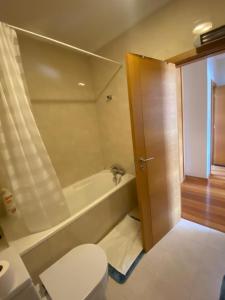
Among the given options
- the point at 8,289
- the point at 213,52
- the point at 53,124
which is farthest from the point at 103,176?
the point at 213,52

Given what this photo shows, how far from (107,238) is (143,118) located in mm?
1396

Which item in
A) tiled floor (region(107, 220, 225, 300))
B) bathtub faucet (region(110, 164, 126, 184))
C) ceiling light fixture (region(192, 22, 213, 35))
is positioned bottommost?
tiled floor (region(107, 220, 225, 300))

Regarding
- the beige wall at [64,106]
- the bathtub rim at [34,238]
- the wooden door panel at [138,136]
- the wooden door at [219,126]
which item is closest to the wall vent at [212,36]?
the wooden door panel at [138,136]

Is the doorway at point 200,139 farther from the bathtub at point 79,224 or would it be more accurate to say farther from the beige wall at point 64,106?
the beige wall at point 64,106

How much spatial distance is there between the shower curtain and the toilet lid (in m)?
0.36

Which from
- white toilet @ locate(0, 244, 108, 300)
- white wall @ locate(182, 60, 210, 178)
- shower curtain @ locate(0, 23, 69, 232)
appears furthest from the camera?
white wall @ locate(182, 60, 210, 178)

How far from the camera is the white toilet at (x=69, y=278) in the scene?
0.81m

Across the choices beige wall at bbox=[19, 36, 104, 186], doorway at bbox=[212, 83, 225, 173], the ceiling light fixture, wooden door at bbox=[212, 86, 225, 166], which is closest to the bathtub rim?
beige wall at bbox=[19, 36, 104, 186]

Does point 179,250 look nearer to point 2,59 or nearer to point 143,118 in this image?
point 143,118

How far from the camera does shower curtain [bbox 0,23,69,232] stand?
1.16 m

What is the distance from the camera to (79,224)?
4.93 feet

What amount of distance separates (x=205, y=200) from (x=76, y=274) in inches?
80.6

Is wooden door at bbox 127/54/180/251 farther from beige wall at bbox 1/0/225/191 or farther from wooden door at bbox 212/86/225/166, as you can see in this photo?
A: wooden door at bbox 212/86/225/166

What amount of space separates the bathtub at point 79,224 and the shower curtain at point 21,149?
0.40 feet
